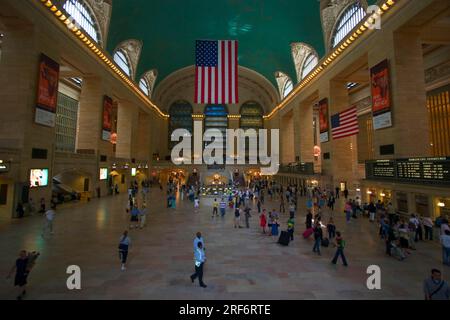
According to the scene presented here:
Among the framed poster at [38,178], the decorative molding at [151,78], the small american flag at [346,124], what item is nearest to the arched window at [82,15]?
the framed poster at [38,178]

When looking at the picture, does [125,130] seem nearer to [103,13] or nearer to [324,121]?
[103,13]

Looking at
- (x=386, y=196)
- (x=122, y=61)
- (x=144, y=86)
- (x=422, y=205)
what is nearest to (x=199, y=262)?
(x=422, y=205)

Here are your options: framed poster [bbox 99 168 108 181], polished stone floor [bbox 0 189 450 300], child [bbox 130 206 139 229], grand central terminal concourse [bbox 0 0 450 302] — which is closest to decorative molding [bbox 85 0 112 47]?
grand central terminal concourse [bbox 0 0 450 302]

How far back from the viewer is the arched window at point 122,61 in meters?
27.2

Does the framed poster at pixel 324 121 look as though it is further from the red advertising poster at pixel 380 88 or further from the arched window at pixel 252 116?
the arched window at pixel 252 116

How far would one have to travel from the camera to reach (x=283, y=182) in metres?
35.4

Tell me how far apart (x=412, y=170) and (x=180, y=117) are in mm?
41400

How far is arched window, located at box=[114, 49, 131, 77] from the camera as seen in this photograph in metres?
27.2

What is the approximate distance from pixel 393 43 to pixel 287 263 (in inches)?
613

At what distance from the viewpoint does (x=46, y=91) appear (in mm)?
14984

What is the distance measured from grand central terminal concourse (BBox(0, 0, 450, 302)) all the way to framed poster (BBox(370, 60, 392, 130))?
9 centimetres

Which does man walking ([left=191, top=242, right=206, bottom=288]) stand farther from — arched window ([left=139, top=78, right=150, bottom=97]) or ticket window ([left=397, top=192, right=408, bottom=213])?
arched window ([left=139, top=78, right=150, bottom=97])

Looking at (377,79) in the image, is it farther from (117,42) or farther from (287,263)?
(117,42)
